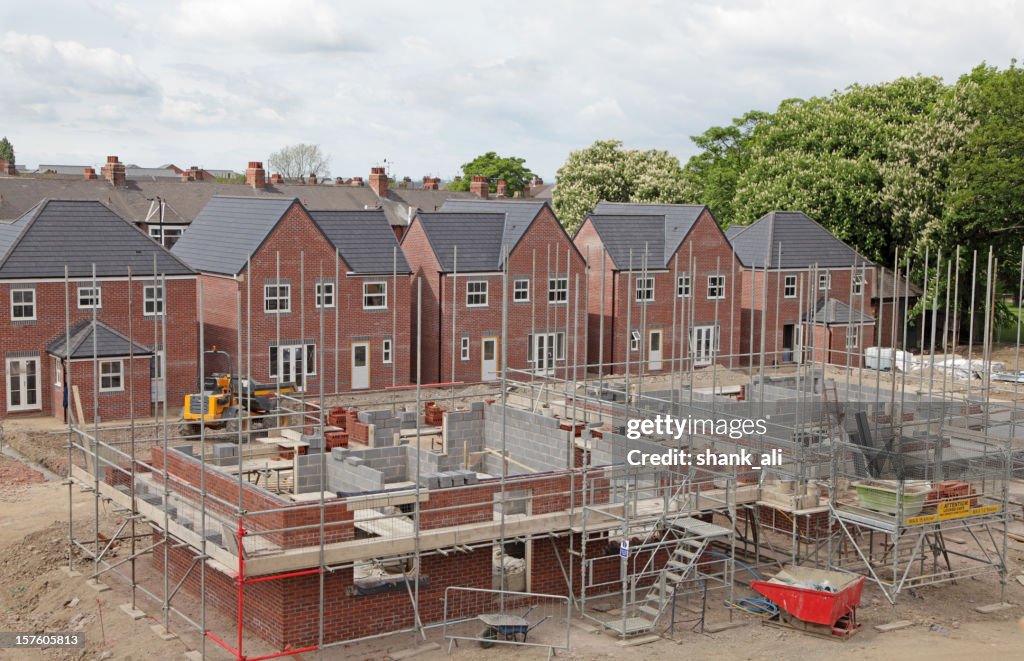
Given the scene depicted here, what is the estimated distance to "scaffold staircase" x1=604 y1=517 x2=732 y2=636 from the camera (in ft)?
67.9

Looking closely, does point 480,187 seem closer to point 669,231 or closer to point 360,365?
point 669,231

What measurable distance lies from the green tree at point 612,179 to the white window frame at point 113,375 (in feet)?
127

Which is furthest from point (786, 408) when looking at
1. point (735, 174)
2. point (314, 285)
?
point (735, 174)

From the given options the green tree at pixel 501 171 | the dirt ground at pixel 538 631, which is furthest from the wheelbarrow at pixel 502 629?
the green tree at pixel 501 171

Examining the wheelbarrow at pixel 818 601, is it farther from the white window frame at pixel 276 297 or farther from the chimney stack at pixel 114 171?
the chimney stack at pixel 114 171

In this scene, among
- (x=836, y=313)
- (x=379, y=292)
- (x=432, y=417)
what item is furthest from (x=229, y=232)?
(x=836, y=313)

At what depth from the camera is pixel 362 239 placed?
43.5 m

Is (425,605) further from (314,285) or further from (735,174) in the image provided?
(735,174)

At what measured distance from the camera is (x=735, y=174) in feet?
244

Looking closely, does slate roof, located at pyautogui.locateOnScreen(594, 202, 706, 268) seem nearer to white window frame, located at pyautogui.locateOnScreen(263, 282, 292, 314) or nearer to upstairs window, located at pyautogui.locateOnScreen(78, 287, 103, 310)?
white window frame, located at pyautogui.locateOnScreen(263, 282, 292, 314)

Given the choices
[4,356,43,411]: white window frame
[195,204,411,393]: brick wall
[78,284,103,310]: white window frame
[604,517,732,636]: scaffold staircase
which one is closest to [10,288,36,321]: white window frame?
[4,356,43,411]: white window frame

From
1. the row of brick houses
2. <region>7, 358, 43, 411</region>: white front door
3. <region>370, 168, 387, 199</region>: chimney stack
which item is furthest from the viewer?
<region>370, 168, 387, 199</region>: chimney stack

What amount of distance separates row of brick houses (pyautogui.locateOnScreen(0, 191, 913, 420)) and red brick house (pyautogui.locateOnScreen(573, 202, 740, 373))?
88 millimetres

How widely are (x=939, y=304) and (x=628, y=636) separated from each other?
122 feet
